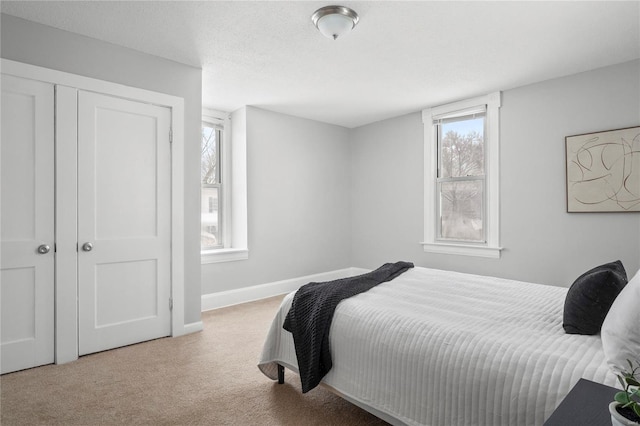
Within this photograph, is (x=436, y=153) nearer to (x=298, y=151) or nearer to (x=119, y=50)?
(x=298, y=151)

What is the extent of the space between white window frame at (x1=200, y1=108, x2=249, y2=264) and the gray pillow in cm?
365

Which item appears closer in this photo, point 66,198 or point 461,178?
point 66,198

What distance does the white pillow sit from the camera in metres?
1.29

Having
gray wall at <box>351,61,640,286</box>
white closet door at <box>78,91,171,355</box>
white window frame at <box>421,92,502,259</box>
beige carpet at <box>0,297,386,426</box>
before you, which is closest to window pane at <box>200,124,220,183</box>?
white closet door at <box>78,91,171,355</box>

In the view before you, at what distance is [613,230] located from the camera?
3.35 metres

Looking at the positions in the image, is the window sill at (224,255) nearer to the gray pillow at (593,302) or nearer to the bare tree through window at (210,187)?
the bare tree through window at (210,187)

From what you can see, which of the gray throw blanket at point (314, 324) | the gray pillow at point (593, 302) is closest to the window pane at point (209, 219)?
the gray throw blanket at point (314, 324)

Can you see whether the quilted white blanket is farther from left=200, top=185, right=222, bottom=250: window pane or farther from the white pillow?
left=200, top=185, right=222, bottom=250: window pane

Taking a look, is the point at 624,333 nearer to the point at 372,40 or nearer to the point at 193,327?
the point at 372,40

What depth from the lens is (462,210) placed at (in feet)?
15.0

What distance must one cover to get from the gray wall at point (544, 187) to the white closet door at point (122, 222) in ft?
10.4

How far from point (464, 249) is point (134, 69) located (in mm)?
4022

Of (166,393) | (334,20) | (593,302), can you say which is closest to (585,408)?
(593,302)

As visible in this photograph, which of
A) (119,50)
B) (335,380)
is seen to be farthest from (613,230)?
(119,50)
